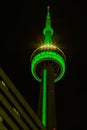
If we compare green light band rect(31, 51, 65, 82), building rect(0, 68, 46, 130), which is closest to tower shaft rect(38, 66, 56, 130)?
green light band rect(31, 51, 65, 82)

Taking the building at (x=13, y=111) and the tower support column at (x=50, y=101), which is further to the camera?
the tower support column at (x=50, y=101)

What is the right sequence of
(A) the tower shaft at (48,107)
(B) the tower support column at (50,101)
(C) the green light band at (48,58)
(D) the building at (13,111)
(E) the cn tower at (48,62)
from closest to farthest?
(D) the building at (13,111) → (A) the tower shaft at (48,107) → (B) the tower support column at (50,101) → (E) the cn tower at (48,62) → (C) the green light band at (48,58)

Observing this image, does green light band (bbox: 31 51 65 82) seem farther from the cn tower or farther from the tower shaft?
the tower shaft

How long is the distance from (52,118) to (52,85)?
1075cm

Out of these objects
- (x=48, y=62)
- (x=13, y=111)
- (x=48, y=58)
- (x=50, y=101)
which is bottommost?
(x=13, y=111)

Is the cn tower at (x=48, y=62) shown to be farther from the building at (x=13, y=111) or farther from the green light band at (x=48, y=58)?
the building at (x=13, y=111)

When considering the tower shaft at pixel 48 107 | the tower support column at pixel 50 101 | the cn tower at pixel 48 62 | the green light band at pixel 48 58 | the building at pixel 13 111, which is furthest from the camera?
the green light band at pixel 48 58

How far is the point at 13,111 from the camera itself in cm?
4006

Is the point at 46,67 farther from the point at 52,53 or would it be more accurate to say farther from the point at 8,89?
the point at 8,89

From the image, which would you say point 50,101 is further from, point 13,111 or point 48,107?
point 13,111

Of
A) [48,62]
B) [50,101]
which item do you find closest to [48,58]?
[48,62]

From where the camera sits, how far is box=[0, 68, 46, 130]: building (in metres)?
38.3

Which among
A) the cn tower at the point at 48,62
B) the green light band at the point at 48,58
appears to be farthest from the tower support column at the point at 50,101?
the green light band at the point at 48,58

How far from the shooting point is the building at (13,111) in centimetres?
3831
